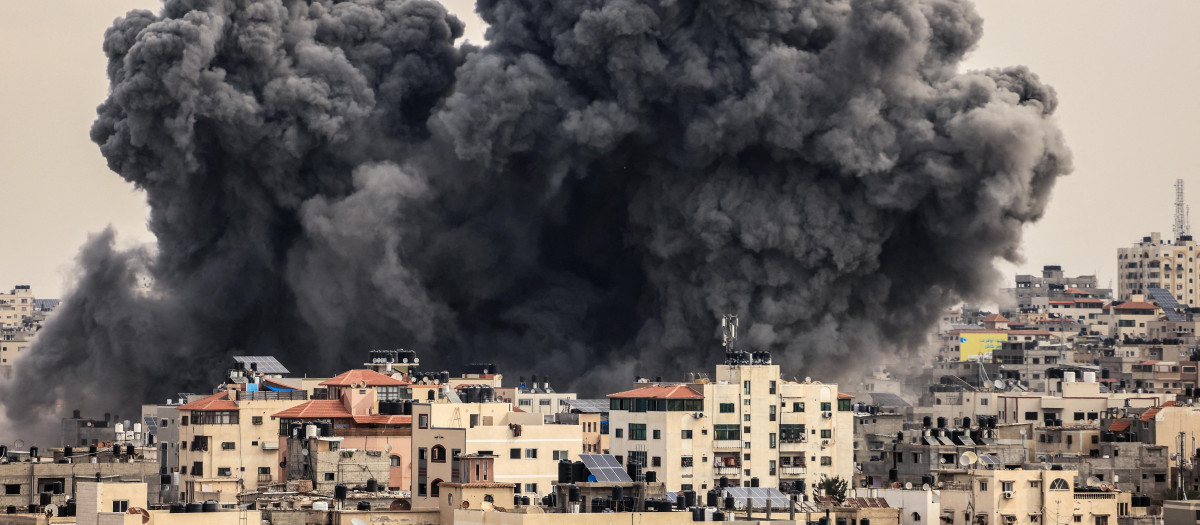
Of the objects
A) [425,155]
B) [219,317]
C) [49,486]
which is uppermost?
[425,155]

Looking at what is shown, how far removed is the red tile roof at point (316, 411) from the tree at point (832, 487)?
9692 mm

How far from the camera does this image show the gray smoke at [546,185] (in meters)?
81.8

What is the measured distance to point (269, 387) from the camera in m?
64.6

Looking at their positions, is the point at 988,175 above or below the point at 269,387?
above

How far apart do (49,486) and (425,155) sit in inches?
1695

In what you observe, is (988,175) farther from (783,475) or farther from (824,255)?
(783,475)

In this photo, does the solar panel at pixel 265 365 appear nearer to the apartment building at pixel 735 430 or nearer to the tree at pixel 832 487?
the apartment building at pixel 735 430

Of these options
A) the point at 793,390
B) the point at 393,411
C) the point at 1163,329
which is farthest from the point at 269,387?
the point at 1163,329

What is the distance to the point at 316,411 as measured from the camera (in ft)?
182

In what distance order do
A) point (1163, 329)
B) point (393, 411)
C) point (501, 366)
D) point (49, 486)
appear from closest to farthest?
point (49, 486) < point (393, 411) < point (501, 366) < point (1163, 329)

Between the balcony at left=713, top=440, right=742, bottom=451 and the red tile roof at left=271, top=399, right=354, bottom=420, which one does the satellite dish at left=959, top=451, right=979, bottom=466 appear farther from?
the red tile roof at left=271, top=399, right=354, bottom=420

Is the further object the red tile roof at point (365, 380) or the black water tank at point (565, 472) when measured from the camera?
the red tile roof at point (365, 380)

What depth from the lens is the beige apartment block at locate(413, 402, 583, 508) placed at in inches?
1825

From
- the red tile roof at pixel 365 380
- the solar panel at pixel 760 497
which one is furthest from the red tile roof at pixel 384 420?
the solar panel at pixel 760 497
